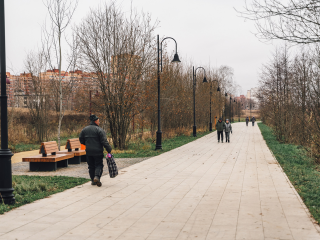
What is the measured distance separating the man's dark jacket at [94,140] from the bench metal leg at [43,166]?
130 inches

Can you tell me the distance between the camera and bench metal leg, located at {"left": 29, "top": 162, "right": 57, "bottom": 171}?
11.6 metres

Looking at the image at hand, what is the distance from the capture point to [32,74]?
23.6 metres

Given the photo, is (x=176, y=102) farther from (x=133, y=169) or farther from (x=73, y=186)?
(x=73, y=186)

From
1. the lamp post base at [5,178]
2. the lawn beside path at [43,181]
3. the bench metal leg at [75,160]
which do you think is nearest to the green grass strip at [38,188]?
the lawn beside path at [43,181]

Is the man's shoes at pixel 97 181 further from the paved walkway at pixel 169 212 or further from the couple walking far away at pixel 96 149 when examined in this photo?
the paved walkway at pixel 169 212

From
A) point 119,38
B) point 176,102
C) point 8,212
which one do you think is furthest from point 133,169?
point 176,102

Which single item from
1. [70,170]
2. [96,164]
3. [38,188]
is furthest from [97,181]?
[70,170]

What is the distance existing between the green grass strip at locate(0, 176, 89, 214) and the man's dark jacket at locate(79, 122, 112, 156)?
1050mm

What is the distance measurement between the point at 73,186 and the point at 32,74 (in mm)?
16885

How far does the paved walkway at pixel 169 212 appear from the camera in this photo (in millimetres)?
5039

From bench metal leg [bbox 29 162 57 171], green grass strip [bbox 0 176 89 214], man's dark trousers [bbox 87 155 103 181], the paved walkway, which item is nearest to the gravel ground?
bench metal leg [bbox 29 162 57 171]

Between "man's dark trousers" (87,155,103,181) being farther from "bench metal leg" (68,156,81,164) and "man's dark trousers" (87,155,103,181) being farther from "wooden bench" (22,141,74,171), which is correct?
"bench metal leg" (68,156,81,164)

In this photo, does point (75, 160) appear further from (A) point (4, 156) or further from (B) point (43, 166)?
(A) point (4, 156)

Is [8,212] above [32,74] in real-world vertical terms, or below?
below
